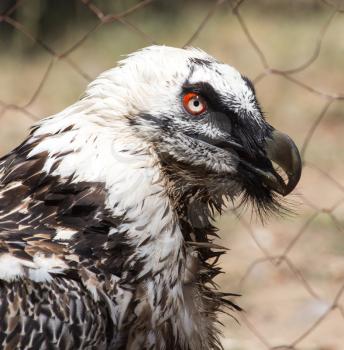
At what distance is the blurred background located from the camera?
347cm

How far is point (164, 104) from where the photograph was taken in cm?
229

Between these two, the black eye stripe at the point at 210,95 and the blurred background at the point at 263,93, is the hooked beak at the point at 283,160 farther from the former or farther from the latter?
the blurred background at the point at 263,93

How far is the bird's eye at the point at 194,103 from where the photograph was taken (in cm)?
228

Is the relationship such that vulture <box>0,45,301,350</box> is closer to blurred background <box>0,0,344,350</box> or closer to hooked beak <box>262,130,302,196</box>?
hooked beak <box>262,130,302,196</box>

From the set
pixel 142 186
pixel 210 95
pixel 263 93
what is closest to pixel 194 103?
pixel 210 95

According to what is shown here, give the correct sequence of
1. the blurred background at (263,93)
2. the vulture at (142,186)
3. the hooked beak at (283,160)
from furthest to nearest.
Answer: the blurred background at (263,93) < the hooked beak at (283,160) < the vulture at (142,186)

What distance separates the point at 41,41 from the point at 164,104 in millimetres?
3174

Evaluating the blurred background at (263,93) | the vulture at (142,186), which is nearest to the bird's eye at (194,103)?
the vulture at (142,186)

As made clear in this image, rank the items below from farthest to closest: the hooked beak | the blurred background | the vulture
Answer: the blurred background < the hooked beak < the vulture

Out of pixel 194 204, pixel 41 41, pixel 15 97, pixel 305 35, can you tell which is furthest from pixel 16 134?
pixel 194 204

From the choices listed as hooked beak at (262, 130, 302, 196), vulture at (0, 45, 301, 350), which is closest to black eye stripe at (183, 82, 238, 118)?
vulture at (0, 45, 301, 350)

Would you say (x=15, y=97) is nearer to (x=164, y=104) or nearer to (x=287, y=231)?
(x=287, y=231)

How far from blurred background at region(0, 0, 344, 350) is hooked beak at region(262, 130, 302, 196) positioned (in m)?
1.10

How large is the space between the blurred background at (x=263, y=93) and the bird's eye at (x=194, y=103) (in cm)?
102
